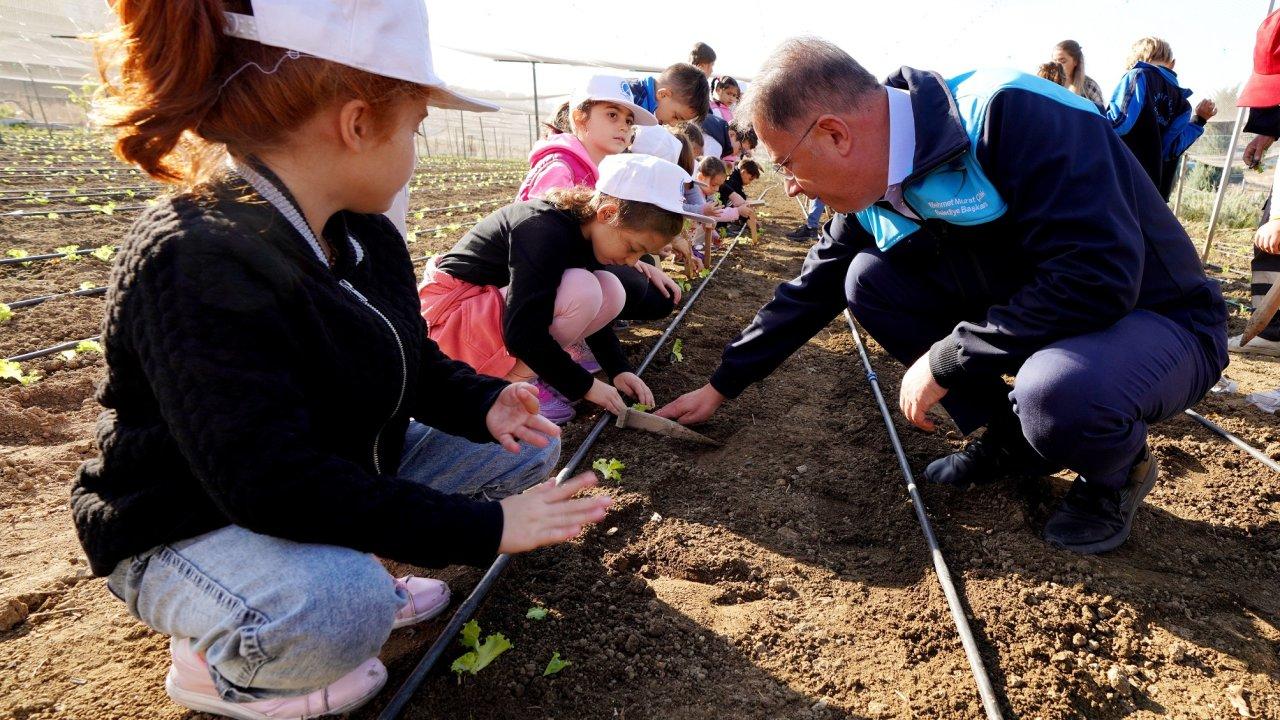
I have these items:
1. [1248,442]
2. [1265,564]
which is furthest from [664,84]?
[1265,564]

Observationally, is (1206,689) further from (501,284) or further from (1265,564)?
(501,284)

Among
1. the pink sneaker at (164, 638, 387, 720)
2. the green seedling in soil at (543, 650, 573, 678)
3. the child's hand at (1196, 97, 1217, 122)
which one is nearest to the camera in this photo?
the pink sneaker at (164, 638, 387, 720)

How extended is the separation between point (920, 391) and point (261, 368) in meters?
1.65

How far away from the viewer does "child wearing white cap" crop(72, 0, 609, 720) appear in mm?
1119

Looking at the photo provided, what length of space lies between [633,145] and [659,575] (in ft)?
8.69

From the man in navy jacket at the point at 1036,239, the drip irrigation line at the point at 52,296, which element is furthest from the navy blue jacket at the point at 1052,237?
the drip irrigation line at the point at 52,296

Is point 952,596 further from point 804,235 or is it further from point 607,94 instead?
point 804,235

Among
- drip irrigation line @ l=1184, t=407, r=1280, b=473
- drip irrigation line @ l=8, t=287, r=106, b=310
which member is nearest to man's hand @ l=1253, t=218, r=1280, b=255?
drip irrigation line @ l=1184, t=407, r=1280, b=473

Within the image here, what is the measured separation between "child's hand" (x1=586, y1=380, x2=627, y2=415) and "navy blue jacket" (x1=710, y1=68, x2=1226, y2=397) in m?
1.19

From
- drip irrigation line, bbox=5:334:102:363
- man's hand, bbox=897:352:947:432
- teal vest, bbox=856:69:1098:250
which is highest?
teal vest, bbox=856:69:1098:250

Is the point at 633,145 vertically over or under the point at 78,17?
under

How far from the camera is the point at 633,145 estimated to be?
13.1 ft

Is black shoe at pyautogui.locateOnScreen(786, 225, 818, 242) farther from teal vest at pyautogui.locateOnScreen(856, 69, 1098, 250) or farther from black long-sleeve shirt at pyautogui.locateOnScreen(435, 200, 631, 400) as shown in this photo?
teal vest at pyautogui.locateOnScreen(856, 69, 1098, 250)

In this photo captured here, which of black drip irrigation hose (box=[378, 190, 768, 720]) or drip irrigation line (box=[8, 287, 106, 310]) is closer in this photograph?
black drip irrigation hose (box=[378, 190, 768, 720])
